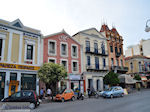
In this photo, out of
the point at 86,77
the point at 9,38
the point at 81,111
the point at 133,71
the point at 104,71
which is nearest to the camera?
the point at 81,111

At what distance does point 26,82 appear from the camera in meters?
19.8

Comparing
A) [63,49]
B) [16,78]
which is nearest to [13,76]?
[16,78]

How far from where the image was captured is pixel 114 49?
34.2 meters

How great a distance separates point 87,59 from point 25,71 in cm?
1266

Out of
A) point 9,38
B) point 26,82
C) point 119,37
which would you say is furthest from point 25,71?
point 119,37

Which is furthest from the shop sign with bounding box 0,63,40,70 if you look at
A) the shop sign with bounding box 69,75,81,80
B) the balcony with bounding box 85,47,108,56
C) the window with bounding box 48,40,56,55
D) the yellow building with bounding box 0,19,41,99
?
the balcony with bounding box 85,47,108,56

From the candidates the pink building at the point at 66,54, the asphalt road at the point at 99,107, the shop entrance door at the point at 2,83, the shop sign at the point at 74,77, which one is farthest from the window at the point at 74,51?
the asphalt road at the point at 99,107

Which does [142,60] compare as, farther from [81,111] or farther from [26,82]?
[81,111]

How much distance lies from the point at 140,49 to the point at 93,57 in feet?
108

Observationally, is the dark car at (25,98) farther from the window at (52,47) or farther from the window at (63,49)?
the window at (63,49)

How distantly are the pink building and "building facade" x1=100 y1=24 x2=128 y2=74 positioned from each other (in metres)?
9.13

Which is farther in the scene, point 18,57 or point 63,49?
point 63,49

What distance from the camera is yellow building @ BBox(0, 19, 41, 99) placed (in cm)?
1802

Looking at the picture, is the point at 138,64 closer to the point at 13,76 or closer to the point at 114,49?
the point at 114,49
